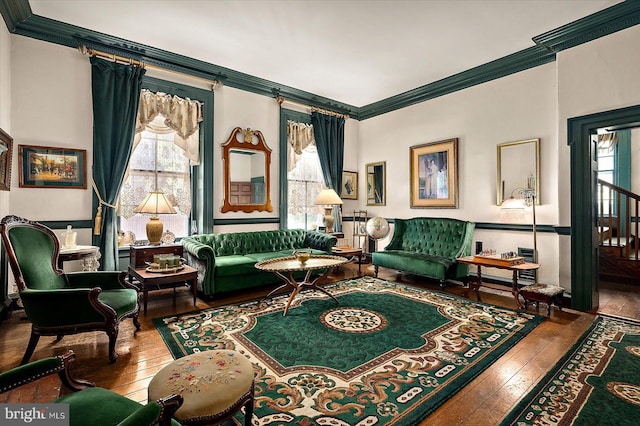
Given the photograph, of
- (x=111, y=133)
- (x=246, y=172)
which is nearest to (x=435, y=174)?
(x=246, y=172)

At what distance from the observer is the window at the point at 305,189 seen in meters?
6.59

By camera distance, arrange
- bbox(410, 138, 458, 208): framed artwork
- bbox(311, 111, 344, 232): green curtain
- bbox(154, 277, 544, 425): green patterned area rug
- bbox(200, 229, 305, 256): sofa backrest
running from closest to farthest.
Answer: bbox(154, 277, 544, 425): green patterned area rug < bbox(200, 229, 305, 256): sofa backrest < bbox(410, 138, 458, 208): framed artwork < bbox(311, 111, 344, 232): green curtain

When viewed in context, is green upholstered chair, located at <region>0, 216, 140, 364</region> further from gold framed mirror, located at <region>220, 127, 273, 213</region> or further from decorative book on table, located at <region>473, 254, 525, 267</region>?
decorative book on table, located at <region>473, 254, 525, 267</region>

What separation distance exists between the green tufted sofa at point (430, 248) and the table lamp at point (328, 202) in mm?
1215

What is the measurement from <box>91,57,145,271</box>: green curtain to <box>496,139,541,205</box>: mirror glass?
557 cm

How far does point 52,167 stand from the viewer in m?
4.16

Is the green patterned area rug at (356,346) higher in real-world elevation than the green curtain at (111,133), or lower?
lower

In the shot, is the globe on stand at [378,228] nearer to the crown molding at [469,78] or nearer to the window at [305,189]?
the window at [305,189]

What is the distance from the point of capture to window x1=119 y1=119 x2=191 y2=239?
15.6 ft

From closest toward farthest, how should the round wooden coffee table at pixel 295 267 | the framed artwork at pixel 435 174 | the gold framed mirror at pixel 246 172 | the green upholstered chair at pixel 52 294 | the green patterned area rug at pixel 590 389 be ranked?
1. the green patterned area rug at pixel 590 389
2. the green upholstered chair at pixel 52 294
3. the round wooden coffee table at pixel 295 267
4. the gold framed mirror at pixel 246 172
5. the framed artwork at pixel 435 174

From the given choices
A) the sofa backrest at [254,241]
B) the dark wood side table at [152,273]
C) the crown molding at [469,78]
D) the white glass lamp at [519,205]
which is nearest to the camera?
the dark wood side table at [152,273]

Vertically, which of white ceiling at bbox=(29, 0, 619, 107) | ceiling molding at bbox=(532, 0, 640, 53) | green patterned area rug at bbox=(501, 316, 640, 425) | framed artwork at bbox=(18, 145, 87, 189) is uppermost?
white ceiling at bbox=(29, 0, 619, 107)

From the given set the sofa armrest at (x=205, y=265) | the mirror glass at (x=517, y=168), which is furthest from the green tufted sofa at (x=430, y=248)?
the sofa armrest at (x=205, y=265)

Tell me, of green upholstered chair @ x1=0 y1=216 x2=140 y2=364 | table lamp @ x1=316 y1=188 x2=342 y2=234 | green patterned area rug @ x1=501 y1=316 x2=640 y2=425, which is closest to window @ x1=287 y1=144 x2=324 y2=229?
table lamp @ x1=316 y1=188 x2=342 y2=234
